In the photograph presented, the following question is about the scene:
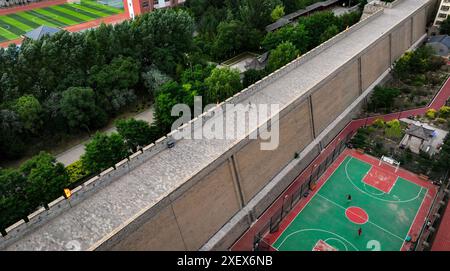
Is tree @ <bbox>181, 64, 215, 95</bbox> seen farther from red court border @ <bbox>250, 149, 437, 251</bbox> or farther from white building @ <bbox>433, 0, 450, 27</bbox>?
white building @ <bbox>433, 0, 450, 27</bbox>

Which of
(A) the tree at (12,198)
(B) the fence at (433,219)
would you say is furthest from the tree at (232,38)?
(B) the fence at (433,219)

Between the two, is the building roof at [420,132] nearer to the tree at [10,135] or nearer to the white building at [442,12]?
the white building at [442,12]

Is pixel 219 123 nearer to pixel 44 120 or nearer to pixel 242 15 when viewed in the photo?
pixel 44 120

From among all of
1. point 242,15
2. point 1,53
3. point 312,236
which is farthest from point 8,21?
point 312,236

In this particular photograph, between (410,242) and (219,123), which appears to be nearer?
(410,242)

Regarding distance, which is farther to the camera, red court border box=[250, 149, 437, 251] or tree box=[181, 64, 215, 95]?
tree box=[181, 64, 215, 95]

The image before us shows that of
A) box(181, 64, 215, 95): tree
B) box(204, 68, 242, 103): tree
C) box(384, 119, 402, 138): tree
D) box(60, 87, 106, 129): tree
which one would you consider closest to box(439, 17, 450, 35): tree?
box(384, 119, 402, 138): tree

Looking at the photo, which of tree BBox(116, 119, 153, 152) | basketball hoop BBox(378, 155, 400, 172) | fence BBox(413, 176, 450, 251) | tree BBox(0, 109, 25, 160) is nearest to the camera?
fence BBox(413, 176, 450, 251)
